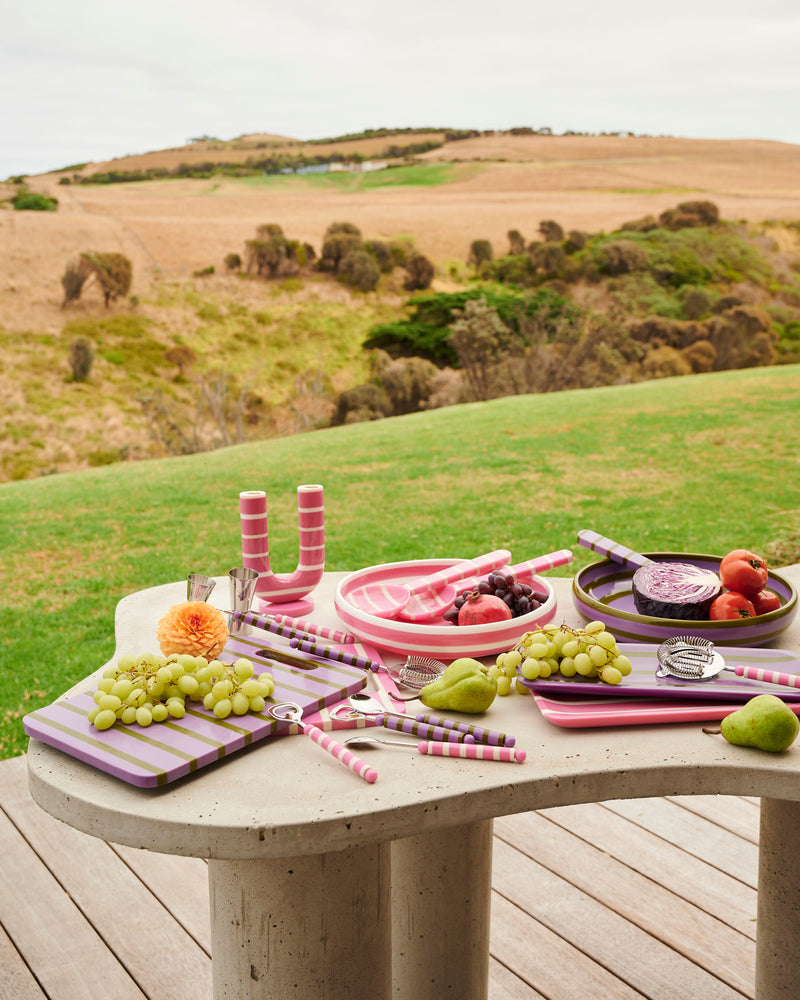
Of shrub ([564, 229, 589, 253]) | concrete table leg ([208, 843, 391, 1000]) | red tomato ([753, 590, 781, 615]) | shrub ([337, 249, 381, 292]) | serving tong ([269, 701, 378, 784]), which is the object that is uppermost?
shrub ([564, 229, 589, 253])

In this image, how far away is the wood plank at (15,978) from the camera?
1.55m

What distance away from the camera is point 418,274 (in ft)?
77.0

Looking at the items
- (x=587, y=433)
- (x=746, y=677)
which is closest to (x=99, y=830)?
(x=746, y=677)

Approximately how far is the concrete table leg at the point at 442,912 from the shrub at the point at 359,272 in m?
22.2

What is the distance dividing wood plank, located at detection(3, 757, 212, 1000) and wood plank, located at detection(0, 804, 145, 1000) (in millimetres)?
20

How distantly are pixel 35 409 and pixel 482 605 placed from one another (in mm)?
15651

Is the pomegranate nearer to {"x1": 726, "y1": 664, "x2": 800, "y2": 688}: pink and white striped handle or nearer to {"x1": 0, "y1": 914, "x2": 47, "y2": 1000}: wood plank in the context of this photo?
{"x1": 726, "y1": 664, "x2": 800, "y2": 688}: pink and white striped handle

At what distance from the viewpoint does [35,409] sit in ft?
50.2

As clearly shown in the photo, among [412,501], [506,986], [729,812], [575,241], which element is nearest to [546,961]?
[506,986]

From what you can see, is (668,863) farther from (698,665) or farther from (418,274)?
(418,274)

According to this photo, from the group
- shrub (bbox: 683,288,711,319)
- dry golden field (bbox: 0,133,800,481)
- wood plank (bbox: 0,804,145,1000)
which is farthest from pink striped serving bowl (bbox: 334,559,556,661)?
shrub (bbox: 683,288,711,319)

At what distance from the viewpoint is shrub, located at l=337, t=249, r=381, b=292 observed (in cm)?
2286

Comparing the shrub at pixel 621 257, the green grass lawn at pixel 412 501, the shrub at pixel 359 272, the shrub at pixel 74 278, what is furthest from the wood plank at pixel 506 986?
the shrub at pixel 621 257

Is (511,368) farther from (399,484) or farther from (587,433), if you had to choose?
(399,484)
